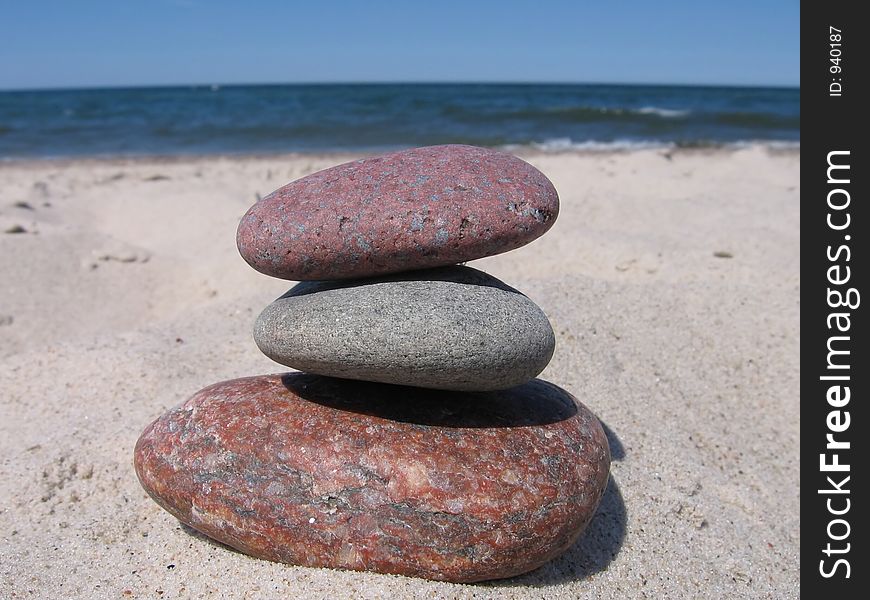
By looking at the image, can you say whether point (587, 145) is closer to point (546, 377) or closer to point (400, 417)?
point (546, 377)

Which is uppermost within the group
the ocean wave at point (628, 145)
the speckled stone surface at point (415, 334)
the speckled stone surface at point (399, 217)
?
the speckled stone surface at point (399, 217)

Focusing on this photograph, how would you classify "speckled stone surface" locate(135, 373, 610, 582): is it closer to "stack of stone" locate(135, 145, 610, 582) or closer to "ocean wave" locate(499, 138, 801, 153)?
"stack of stone" locate(135, 145, 610, 582)

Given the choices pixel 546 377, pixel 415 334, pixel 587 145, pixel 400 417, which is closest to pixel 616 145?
pixel 587 145

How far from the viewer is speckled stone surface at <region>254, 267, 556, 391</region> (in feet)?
8.63

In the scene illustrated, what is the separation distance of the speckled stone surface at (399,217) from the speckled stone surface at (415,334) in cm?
14

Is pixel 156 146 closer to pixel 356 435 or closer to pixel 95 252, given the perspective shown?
pixel 95 252

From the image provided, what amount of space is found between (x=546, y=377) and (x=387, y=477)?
6.15 ft

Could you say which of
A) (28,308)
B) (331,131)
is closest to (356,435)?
(28,308)

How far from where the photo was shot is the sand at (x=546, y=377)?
3014 millimetres

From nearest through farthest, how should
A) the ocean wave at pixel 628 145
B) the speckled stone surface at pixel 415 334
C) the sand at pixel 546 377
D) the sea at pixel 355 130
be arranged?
1. the speckled stone surface at pixel 415 334
2. the sand at pixel 546 377
3. the ocean wave at pixel 628 145
4. the sea at pixel 355 130

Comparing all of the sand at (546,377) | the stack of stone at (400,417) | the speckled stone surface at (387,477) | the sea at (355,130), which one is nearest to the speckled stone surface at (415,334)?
the stack of stone at (400,417)

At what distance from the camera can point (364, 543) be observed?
2742mm

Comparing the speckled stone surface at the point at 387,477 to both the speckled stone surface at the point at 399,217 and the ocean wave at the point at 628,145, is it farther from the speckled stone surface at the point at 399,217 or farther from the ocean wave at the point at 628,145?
the ocean wave at the point at 628,145

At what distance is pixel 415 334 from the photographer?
8.59 feet
